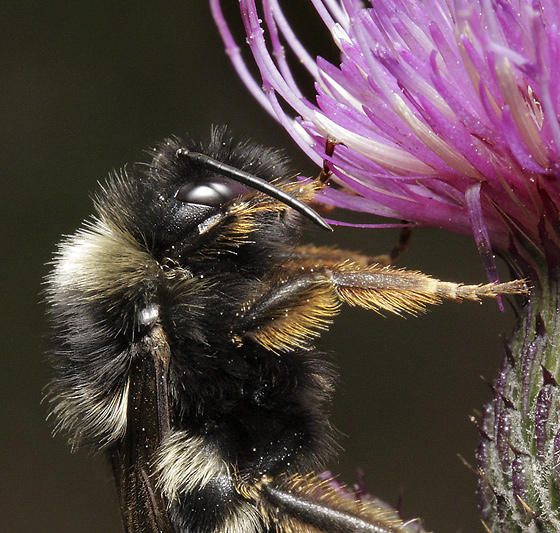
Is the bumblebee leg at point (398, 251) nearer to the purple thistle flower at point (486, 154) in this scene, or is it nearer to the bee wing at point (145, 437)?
the purple thistle flower at point (486, 154)

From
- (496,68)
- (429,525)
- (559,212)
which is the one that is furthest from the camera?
(429,525)

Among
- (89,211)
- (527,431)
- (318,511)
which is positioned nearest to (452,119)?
(527,431)

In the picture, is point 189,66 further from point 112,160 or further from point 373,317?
point 373,317

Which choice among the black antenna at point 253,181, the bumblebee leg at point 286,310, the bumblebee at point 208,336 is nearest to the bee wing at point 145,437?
the bumblebee at point 208,336

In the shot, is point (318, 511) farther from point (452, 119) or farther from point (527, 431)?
point (452, 119)

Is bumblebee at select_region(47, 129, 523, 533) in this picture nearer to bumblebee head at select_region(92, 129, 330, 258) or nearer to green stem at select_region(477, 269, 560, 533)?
bumblebee head at select_region(92, 129, 330, 258)

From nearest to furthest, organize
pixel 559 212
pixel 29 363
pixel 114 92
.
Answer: pixel 559 212, pixel 29 363, pixel 114 92

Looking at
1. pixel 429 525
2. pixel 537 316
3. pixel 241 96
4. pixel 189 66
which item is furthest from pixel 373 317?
pixel 537 316
